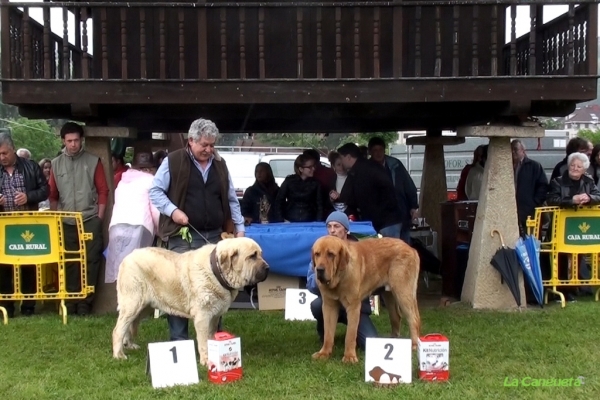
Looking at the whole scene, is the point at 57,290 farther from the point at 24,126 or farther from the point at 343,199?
the point at 24,126

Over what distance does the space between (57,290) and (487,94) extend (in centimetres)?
565

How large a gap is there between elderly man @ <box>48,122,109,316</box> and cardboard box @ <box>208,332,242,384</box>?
375 cm

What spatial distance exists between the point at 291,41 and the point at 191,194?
426 centimetres

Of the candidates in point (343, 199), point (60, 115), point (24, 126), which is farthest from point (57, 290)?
point (24, 126)

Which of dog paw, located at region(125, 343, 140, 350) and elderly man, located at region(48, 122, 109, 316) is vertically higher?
elderly man, located at region(48, 122, 109, 316)

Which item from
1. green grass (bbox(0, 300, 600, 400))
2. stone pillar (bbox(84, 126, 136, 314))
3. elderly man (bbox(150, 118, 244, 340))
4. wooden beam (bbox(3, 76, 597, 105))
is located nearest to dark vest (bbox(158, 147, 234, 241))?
elderly man (bbox(150, 118, 244, 340))

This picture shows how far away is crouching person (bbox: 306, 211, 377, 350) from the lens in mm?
7199

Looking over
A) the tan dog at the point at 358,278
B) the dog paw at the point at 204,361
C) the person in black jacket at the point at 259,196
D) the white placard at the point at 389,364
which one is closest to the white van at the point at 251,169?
the person in black jacket at the point at 259,196

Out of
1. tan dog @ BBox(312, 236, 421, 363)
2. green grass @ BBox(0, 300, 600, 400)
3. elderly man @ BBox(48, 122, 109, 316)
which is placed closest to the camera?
green grass @ BBox(0, 300, 600, 400)

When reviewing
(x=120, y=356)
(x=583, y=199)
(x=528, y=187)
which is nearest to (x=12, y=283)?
(x=120, y=356)

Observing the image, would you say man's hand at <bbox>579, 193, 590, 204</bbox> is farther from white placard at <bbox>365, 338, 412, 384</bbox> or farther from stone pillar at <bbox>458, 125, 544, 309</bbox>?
white placard at <bbox>365, 338, 412, 384</bbox>

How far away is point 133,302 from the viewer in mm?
6934

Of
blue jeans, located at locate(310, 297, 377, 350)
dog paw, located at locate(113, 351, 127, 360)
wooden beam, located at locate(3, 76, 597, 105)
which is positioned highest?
wooden beam, located at locate(3, 76, 597, 105)

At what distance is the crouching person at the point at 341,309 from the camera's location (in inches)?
283
